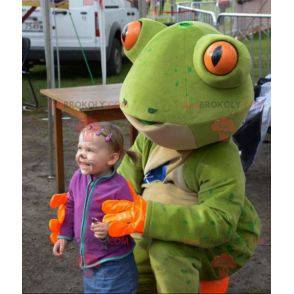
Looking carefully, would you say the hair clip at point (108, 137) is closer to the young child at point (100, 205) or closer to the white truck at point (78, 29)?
the young child at point (100, 205)

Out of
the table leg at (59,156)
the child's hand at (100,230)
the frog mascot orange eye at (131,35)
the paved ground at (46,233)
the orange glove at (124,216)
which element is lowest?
the paved ground at (46,233)

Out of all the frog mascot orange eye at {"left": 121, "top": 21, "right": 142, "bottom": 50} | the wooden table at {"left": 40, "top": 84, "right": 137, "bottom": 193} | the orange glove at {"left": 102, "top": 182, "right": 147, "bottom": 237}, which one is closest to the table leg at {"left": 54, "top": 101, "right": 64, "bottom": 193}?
the wooden table at {"left": 40, "top": 84, "right": 137, "bottom": 193}

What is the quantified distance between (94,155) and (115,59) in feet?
27.1

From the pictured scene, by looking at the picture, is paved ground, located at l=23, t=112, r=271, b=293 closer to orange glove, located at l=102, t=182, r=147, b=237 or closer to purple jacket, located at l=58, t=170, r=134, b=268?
purple jacket, located at l=58, t=170, r=134, b=268

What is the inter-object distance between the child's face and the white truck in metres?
6.73

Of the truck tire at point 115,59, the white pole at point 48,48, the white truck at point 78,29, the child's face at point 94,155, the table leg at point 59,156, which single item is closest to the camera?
the child's face at point 94,155

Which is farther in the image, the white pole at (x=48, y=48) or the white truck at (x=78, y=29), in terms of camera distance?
Result: the white truck at (x=78, y=29)

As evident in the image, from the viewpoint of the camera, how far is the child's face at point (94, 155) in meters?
2.12

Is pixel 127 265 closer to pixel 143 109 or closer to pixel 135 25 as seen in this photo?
pixel 143 109

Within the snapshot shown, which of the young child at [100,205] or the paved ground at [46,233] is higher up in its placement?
the young child at [100,205]

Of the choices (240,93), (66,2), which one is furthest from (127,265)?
(66,2)

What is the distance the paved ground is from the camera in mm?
3088

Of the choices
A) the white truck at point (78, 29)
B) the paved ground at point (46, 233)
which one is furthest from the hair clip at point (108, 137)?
the white truck at point (78, 29)

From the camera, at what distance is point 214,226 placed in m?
2.09
